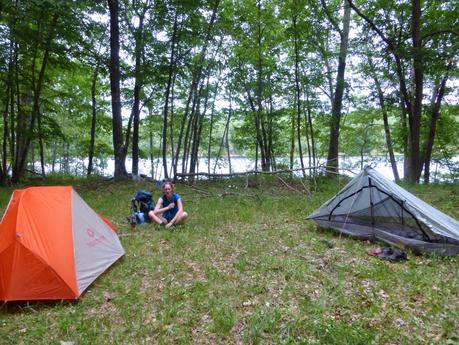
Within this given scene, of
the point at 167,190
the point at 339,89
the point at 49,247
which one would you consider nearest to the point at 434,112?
the point at 339,89

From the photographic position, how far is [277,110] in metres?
16.7

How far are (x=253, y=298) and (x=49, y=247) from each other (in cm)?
267

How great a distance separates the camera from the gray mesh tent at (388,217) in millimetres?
5102

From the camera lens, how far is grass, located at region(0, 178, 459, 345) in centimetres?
332

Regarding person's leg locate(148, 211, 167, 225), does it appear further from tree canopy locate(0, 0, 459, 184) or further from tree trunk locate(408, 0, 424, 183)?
tree trunk locate(408, 0, 424, 183)

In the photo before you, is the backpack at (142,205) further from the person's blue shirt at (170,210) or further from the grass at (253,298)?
the grass at (253,298)

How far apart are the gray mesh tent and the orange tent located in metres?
4.18

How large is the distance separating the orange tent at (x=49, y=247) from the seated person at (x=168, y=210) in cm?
211

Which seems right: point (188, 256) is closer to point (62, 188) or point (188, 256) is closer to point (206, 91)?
point (62, 188)

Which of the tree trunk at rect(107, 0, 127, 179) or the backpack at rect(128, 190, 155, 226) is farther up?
the tree trunk at rect(107, 0, 127, 179)

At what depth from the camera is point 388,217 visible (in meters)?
5.88

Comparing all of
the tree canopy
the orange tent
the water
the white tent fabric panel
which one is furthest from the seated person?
the water

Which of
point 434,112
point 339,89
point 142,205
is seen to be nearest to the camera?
point 142,205

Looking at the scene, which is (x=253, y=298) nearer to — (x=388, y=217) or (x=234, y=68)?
(x=388, y=217)
